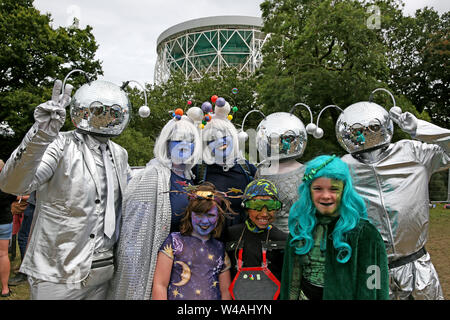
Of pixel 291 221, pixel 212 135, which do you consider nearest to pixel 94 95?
pixel 212 135

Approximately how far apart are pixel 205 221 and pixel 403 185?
1.56 metres

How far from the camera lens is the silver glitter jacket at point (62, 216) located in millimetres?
2484

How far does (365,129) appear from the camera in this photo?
2.85 metres

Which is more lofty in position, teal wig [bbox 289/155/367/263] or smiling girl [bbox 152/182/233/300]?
teal wig [bbox 289/155/367/263]

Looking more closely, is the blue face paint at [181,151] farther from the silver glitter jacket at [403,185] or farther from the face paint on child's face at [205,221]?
the silver glitter jacket at [403,185]

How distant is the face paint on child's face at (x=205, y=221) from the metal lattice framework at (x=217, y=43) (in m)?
28.0

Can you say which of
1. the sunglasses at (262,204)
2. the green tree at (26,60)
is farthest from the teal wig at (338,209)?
the green tree at (26,60)

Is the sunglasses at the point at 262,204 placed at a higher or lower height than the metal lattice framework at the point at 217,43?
lower

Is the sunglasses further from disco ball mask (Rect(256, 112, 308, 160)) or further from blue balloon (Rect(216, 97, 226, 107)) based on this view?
blue balloon (Rect(216, 97, 226, 107))

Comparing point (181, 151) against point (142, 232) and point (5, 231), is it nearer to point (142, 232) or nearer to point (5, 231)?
point (142, 232)

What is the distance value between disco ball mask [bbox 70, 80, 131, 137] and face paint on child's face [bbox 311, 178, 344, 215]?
166cm

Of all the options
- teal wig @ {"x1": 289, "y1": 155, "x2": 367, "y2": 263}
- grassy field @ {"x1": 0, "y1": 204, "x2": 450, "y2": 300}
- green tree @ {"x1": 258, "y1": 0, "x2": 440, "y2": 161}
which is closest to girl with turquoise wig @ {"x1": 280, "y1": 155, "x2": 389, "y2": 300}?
teal wig @ {"x1": 289, "y1": 155, "x2": 367, "y2": 263}

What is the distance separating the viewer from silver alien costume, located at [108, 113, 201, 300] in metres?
2.62
